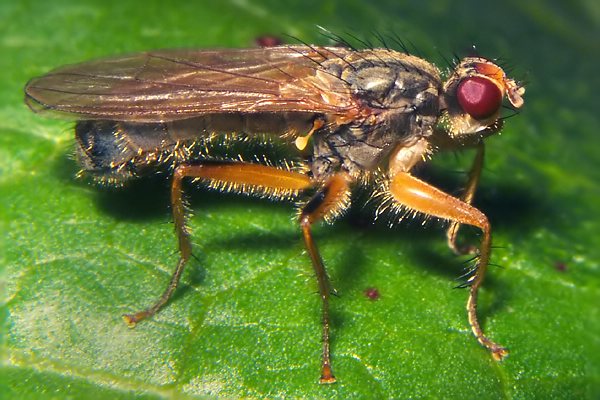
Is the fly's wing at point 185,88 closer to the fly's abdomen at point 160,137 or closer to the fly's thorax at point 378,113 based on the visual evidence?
the fly's thorax at point 378,113

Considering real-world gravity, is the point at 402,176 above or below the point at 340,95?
below

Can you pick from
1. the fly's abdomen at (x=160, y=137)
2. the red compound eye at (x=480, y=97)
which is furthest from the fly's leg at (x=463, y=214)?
the fly's abdomen at (x=160, y=137)

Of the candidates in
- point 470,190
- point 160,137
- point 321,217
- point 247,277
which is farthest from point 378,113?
point 160,137

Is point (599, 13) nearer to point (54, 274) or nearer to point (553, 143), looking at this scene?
point (553, 143)

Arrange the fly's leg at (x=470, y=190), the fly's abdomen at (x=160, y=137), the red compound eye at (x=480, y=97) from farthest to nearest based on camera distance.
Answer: the fly's leg at (x=470, y=190) < the fly's abdomen at (x=160, y=137) < the red compound eye at (x=480, y=97)

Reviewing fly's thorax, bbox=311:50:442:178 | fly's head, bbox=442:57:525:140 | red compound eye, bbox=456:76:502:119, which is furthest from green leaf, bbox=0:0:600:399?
red compound eye, bbox=456:76:502:119

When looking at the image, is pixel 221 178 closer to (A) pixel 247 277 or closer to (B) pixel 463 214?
(A) pixel 247 277

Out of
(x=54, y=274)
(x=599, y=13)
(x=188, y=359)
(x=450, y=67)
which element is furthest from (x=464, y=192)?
(x=599, y=13)
